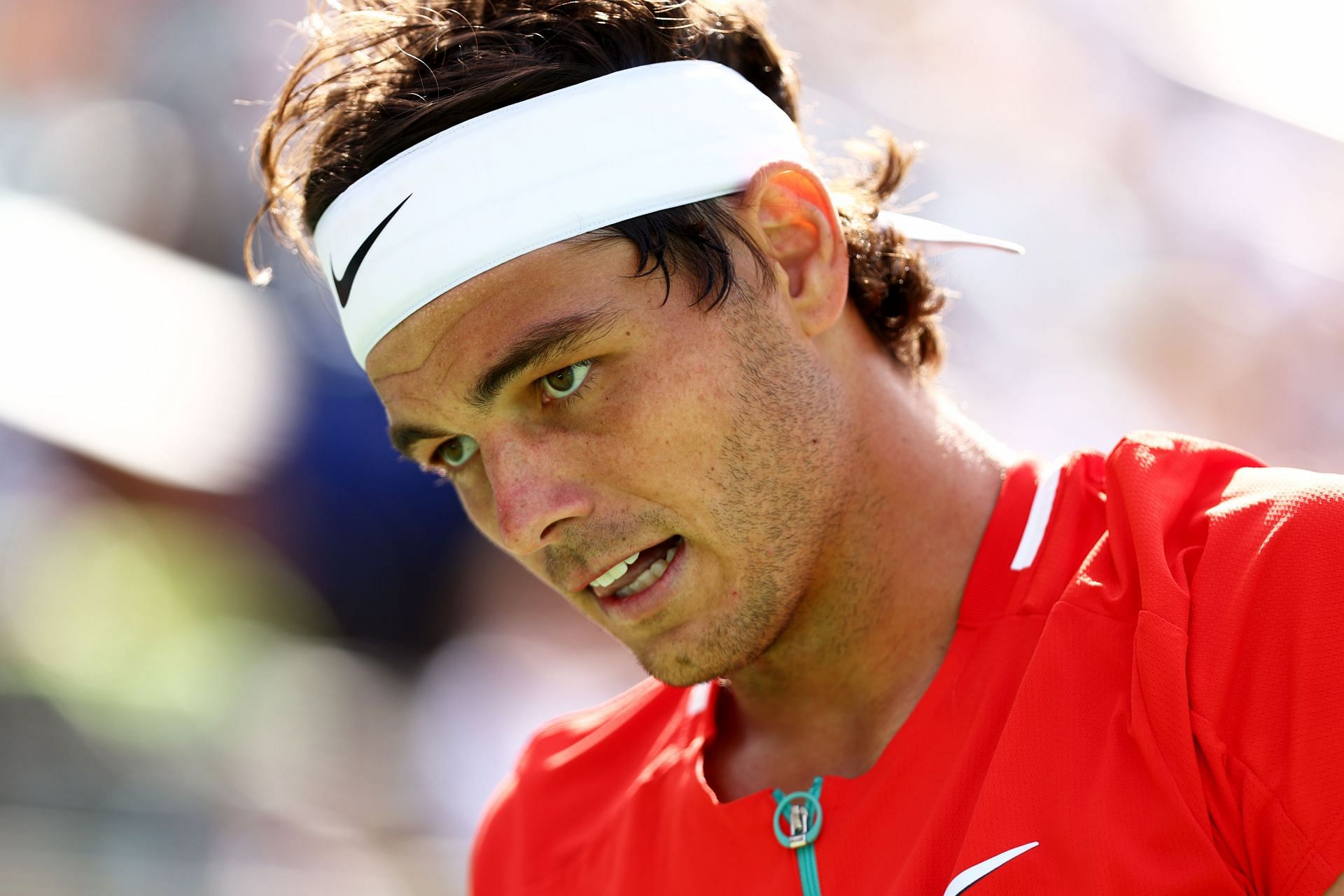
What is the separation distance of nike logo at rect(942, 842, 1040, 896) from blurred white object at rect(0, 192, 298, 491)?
12.9 ft

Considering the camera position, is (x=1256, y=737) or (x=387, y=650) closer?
(x=1256, y=737)

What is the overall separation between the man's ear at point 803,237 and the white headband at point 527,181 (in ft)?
0.10

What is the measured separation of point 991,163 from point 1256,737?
4299 mm

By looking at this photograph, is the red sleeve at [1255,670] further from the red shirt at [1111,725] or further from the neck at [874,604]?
the neck at [874,604]

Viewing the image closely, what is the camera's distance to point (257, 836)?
4156 mm

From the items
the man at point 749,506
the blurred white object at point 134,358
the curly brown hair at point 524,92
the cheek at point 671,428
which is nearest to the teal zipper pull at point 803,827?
the man at point 749,506

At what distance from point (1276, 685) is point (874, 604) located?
2.06 feet

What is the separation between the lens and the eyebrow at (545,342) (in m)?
1.62

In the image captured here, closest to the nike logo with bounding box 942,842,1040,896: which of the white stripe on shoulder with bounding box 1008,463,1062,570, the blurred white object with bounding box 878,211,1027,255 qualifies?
the white stripe on shoulder with bounding box 1008,463,1062,570

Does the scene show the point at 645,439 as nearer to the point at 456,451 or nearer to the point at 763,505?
the point at 763,505

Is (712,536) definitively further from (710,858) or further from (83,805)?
(83,805)

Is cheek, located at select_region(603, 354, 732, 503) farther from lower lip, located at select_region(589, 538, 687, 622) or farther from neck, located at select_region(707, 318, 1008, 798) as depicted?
neck, located at select_region(707, 318, 1008, 798)

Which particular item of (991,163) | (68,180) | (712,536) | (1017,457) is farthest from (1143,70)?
(68,180)

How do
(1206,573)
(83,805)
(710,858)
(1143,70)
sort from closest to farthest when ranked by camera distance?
(1206,573) < (710,858) < (83,805) < (1143,70)
